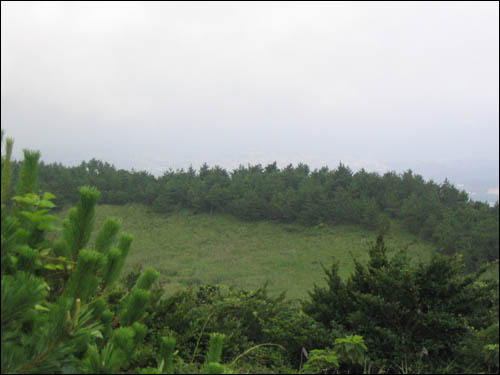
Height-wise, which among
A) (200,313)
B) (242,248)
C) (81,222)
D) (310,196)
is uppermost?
(310,196)

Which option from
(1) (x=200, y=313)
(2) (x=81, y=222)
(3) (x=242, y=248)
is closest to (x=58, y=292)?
(2) (x=81, y=222)

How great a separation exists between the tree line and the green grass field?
0.91 metres

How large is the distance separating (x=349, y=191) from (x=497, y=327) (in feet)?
69.6

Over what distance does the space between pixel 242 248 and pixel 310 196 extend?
6077 millimetres

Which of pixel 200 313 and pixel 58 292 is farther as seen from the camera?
pixel 200 313

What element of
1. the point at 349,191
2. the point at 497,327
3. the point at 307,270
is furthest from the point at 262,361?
the point at 349,191

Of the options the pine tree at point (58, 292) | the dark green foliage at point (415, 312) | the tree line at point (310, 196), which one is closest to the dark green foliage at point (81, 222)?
the pine tree at point (58, 292)

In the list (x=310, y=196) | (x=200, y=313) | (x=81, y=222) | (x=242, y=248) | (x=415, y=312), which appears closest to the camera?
(x=81, y=222)

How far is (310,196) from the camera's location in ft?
81.5

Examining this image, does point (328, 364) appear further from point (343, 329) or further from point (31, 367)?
point (31, 367)

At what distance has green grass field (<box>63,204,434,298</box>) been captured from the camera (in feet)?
57.7

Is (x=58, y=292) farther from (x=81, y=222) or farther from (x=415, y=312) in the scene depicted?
(x=415, y=312)

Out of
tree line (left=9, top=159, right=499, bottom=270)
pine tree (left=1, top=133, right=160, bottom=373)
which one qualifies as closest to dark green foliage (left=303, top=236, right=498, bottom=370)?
pine tree (left=1, top=133, right=160, bottom=373)

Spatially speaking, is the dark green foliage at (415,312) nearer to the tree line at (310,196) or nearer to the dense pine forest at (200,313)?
the dense pine forest at (200,313)
